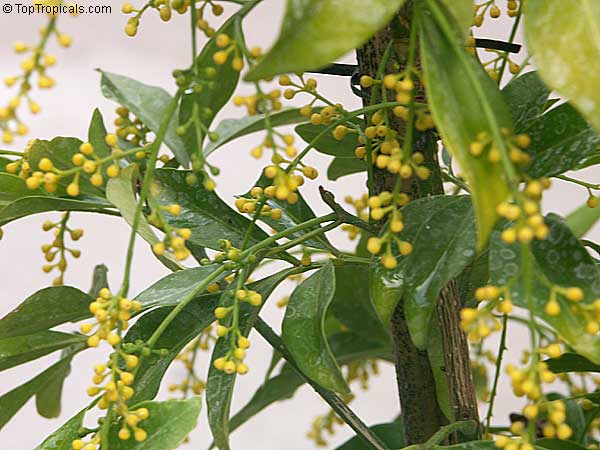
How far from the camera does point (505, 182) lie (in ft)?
1.00

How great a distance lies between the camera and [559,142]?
1.24 ft

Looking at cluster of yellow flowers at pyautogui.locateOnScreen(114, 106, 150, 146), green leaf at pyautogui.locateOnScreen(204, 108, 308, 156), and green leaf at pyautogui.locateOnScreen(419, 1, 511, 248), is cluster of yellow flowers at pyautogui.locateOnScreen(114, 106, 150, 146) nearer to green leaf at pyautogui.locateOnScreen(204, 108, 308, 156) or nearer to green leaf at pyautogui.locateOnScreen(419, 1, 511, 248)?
green leaf at pyautogui.locateOnScreen(204, 108, 308, 156)

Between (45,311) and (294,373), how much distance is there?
0.22 meters

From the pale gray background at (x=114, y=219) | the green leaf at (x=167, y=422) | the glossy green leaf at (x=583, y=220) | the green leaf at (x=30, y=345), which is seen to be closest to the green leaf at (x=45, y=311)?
the green leaf at (x=30, y=345)

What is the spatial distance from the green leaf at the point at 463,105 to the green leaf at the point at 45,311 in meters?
0.26

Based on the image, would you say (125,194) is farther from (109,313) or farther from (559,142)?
(559,142)

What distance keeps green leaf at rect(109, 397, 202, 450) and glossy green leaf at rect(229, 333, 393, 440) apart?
0.26 metres

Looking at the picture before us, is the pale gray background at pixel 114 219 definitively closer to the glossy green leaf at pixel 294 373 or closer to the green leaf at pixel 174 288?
the glossy green leaf at pixel 294 373

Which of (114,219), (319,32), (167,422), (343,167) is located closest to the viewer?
(319,32)

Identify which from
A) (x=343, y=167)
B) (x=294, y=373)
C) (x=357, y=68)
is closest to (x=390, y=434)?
(x=294, y=373)

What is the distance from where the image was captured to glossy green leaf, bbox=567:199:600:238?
2.35 feet

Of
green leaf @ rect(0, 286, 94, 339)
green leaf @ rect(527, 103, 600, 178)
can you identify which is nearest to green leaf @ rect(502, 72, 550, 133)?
green leaf @ rect(527, 103, 600, 178)

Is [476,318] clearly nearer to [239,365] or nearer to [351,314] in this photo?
[239,365]

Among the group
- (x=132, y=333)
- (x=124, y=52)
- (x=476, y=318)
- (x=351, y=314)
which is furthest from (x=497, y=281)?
(x=124, y=52)
